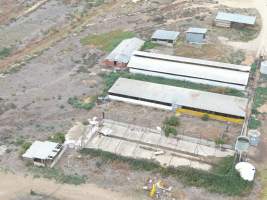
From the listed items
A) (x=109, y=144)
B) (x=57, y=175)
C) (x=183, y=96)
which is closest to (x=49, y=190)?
(x=57, y=175)

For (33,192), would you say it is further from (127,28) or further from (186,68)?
(127,28)

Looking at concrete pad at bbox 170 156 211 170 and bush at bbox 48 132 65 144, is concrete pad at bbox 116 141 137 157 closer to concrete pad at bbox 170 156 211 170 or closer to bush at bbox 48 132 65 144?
concrete pad at bbox 170 156 211 170

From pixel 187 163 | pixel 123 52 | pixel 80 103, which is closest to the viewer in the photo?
pixel 187 163

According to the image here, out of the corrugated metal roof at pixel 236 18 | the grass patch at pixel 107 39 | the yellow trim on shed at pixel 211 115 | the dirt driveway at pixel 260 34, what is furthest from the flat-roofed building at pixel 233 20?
the yellow trim on shed at pixel 211 115

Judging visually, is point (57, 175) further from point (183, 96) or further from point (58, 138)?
point (183, 96)

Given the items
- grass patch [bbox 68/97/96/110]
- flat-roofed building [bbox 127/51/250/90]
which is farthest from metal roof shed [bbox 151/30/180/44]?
grass patch [bbox 68/97/96/110]

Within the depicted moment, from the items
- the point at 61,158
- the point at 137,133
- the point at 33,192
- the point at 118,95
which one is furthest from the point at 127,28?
the point at 33,192
